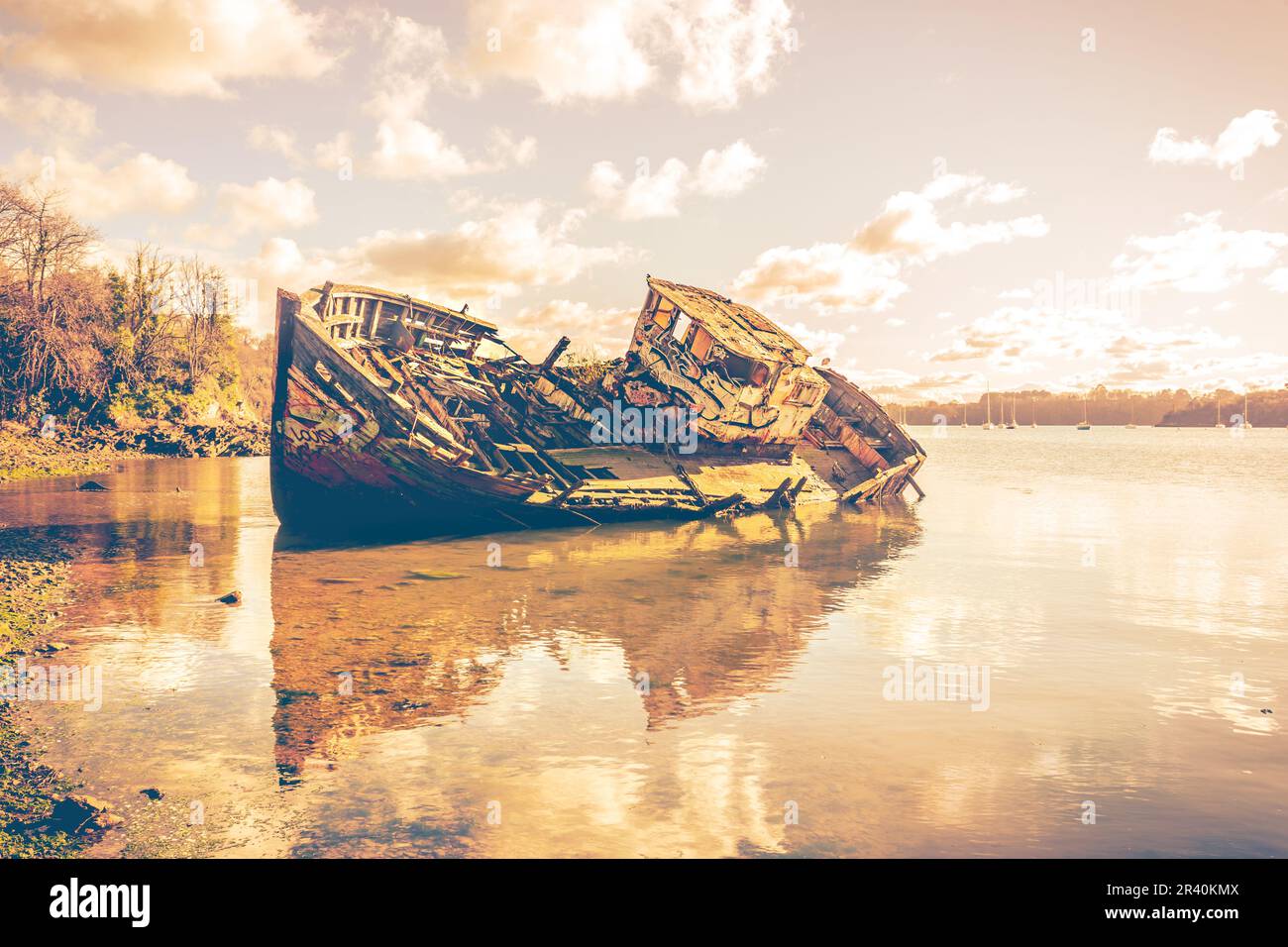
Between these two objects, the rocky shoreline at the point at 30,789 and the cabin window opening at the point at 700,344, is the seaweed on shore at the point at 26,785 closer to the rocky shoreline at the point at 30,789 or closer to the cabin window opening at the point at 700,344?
the rocky shoreline at the point at 30,789

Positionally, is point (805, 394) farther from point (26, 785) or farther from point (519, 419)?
point (26, 785)

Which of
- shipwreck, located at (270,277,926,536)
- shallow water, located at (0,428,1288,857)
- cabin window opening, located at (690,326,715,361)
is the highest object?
cabin window opening, located at (690,326,715,361)

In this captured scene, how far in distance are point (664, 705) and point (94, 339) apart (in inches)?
1953

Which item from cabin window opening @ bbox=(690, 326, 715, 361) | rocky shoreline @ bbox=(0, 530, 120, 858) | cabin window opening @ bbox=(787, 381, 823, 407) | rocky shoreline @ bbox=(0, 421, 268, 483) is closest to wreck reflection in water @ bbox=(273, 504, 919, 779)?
rocky shoreline @ bbox=(0, 530, 120, 858)

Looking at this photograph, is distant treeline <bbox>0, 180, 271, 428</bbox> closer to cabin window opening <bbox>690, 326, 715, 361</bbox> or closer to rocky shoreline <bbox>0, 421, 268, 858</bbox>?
rocky shoreline <bbox>0, 421, 268, 858</bbox>

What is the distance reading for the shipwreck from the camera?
17.8 m

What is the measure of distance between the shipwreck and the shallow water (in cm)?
216

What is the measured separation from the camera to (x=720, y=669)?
934 cm

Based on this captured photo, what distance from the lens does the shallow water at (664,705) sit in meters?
5.50

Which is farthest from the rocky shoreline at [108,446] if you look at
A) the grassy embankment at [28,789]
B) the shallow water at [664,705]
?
the grassy embankment at [28,789]

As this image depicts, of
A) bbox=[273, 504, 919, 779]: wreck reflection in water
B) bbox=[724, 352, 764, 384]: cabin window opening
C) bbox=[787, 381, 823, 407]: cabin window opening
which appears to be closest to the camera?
bbox=[273, 504, 919, 779]: wreck reflection in water

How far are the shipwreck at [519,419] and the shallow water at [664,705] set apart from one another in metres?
2.16

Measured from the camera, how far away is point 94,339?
44750 mm
